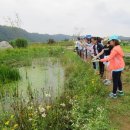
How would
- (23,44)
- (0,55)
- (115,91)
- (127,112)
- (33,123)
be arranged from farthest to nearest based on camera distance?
(23,44), (0,55), (115,91), (127,112), (33,123)

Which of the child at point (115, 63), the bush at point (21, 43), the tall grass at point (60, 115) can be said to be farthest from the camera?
the bush at point (21, 43)

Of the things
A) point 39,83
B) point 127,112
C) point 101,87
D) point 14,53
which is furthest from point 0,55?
point 127,112

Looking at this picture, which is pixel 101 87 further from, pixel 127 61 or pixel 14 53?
pixel 14 53

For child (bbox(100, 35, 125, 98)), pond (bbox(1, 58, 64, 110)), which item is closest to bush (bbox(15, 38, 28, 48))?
pond (bbox(1, 58, 64, 110))

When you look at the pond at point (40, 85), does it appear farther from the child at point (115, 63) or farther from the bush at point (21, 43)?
the bush at point (21, 43)

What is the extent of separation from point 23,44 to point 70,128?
30.2m

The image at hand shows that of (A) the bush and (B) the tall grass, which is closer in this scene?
(B) the tall grass

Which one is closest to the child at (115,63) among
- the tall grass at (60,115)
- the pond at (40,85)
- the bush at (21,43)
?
the tall grass at (60,115)

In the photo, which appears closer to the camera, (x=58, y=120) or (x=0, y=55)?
(x=58, y=120)

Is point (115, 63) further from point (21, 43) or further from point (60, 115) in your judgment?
point (21, 43)

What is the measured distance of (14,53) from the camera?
25672 millimetres

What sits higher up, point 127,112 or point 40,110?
point 40,110

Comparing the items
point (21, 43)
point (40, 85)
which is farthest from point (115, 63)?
point (21, 43)

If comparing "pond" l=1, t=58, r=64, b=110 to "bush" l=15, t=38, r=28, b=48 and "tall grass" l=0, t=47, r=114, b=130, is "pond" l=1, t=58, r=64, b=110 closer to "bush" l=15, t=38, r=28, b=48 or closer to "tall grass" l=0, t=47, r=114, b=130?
"tall grass" l=0, t=47, r=114, b=130
